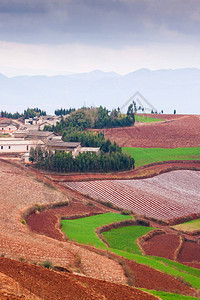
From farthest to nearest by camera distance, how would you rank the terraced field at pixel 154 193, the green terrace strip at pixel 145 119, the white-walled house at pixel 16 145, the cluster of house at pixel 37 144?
the green terrace strip at pixel 145 119
the white-walled house at pixel 16 145
the cluster of house at pixel 37 144
the terraced field at pixel 154 193

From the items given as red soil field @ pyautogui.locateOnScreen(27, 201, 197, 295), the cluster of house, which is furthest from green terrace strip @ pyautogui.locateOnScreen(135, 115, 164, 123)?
red soil field @ pyautogui.locateOnScreen(27, 201, 197, 295)

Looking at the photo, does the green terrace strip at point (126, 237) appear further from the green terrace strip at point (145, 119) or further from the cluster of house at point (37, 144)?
the green terrace strip at point (145, 119)

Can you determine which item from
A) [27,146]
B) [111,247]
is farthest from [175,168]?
[111,247]

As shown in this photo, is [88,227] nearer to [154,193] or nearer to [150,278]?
[150,278]

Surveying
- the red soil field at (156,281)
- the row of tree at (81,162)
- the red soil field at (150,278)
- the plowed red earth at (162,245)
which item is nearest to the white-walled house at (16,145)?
the row of tree at (81,162)

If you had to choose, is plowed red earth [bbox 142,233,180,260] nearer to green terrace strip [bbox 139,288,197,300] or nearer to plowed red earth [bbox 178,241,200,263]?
plowed red earth [bbox 178,241,200,263]

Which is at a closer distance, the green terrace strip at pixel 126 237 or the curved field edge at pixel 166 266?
the curved field edge at pixel 166 266

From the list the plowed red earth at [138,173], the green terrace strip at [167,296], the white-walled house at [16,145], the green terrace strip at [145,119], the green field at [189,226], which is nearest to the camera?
the green terrace strip at [167,296]
